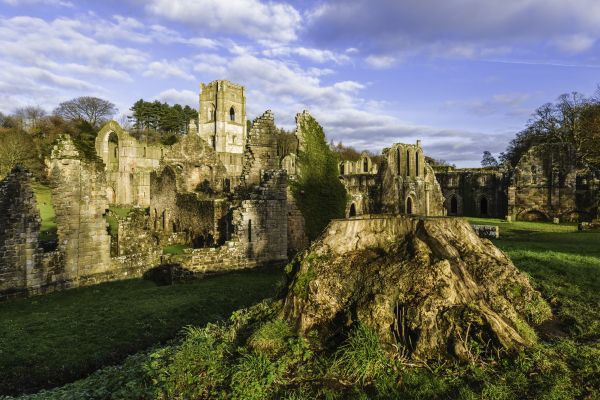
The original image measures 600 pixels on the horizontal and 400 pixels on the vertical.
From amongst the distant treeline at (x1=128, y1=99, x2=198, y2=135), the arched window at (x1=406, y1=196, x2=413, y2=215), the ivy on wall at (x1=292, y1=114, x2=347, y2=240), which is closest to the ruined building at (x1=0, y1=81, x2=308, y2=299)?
the ivy on wall at (x1=292, y1=114, x2=347, y2=240)

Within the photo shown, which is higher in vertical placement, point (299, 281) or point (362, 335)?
point (299, 281)

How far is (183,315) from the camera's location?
30.8 feet

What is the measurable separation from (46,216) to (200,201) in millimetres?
11535

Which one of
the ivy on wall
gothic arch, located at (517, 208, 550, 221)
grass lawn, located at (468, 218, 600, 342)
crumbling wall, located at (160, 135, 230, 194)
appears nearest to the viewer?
grass lawn, located at (468, 218, 600, 342)

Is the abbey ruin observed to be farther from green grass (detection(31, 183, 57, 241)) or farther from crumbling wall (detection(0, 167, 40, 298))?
green grass (detection(31, 183, 57, 241))

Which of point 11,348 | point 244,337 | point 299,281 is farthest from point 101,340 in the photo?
point 299,281

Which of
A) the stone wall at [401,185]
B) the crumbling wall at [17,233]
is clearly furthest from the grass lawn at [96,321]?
the stone wall at [401,185]

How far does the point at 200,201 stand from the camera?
69.7ft

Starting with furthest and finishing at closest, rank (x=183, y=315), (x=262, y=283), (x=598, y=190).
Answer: (x=598, y=190) < (x=262, y=283) < (x=183, y=315)

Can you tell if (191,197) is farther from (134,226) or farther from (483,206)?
(483,206)

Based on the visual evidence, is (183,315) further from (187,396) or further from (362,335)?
(362,335)

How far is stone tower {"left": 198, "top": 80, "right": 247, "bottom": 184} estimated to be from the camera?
7119 centimetres

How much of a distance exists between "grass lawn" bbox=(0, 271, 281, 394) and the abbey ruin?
0.98 m

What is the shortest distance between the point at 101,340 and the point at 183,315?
1.88 m
